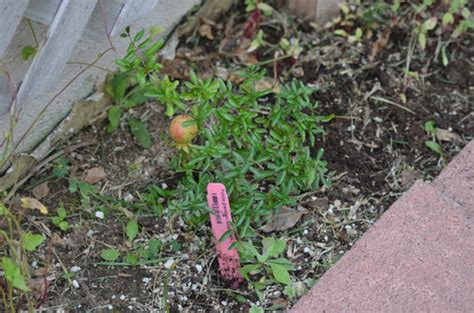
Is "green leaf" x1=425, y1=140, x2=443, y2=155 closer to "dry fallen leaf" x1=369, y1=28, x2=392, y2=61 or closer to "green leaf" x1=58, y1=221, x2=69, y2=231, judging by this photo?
"dry fallen leaf" x1=369, y1=28, x2=392, y2=61

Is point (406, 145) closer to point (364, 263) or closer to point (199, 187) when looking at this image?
point (364, 263)

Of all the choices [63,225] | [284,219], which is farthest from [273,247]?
[63,225]

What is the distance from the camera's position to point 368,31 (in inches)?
114

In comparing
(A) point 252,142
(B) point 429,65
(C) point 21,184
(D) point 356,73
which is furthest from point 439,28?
(C) point 21,184

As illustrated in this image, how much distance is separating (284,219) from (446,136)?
623 millimetres

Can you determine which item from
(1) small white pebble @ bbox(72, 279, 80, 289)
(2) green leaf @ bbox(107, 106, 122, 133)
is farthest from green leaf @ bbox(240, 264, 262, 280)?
(2) green leaf @ bbox(107, 106, 122, 133)

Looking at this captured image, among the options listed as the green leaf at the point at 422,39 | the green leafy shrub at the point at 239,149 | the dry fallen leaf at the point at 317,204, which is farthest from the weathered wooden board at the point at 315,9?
the dry fallen leaf at the point at 317,204

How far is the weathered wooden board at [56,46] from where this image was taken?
2.04m

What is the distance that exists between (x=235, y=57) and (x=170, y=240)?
0.77m

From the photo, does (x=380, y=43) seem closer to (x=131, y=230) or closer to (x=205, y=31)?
(x=205, y=31)

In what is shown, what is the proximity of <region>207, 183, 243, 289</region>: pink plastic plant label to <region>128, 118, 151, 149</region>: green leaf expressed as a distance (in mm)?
468

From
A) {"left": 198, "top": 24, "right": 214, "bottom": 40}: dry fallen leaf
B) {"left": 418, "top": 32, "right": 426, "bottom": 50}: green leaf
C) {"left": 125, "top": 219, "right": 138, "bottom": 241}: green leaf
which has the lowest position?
{"left": 125, "top": 219, "right": 138, "bottom": 241}: green leaf

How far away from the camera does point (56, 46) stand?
2.09 metres

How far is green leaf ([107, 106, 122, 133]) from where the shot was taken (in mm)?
2562
